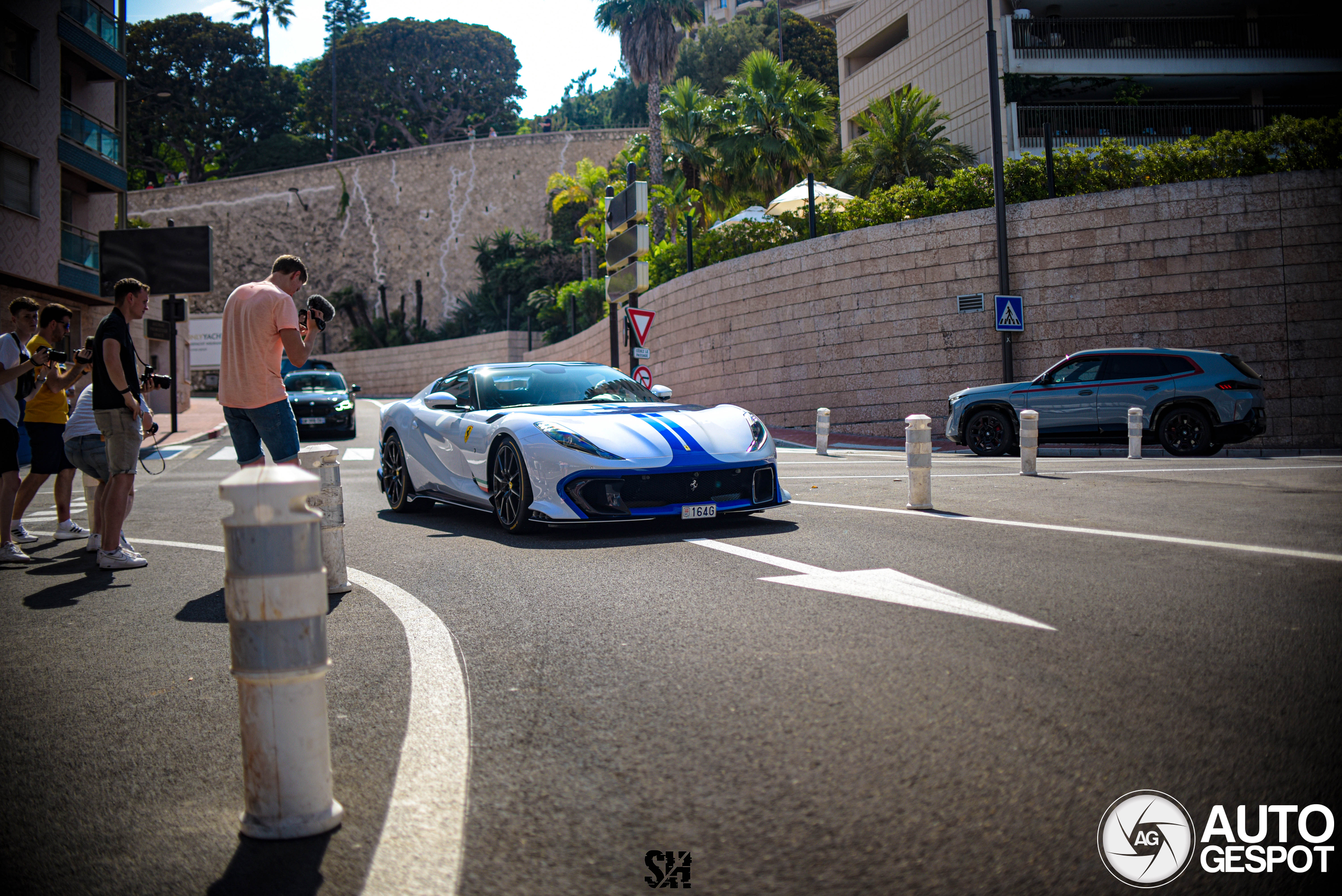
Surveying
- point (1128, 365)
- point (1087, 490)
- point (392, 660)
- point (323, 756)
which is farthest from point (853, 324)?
point (323, 756)

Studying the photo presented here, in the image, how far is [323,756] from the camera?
7.91 feet

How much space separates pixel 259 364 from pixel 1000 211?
16.8m

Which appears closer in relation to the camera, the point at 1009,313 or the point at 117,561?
the point at 117,561

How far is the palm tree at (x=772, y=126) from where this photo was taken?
3309cm

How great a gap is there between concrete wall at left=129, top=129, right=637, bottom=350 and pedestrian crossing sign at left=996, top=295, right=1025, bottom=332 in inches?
1838

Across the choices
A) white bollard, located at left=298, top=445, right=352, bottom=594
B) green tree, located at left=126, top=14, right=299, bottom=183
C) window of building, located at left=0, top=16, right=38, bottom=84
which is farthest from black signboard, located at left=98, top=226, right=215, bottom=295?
green tree, located at left=126, top=14, right=299, bottom=183

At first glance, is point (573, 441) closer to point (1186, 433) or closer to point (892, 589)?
point (892, 589)

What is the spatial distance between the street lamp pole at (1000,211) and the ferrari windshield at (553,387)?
12.9 m

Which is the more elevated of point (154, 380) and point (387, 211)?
point (387, 211)

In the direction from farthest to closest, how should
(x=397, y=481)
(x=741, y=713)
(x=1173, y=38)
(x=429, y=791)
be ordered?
(x=1173, y=38) < (x=397, y=481) < (x=741, y=713) < (x=429, y=791)

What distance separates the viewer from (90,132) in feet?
92.7

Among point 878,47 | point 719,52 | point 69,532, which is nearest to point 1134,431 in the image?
point 69,532

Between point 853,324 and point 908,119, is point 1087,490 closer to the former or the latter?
point 853,324

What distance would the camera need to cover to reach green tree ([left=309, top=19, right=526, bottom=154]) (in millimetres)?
74750
